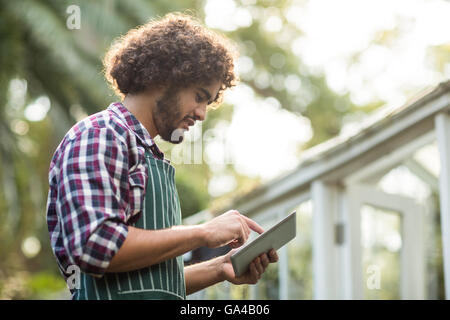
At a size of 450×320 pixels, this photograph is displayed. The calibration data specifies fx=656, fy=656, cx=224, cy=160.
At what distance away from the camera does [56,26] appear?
9555mm

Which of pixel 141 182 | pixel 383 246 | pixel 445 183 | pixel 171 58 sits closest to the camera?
pixel 141 182

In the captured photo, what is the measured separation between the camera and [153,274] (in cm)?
165

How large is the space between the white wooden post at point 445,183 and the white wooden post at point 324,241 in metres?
1.41

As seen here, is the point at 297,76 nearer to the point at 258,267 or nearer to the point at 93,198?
the point at 258,267

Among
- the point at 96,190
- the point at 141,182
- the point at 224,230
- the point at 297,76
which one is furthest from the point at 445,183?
the point at 297,76

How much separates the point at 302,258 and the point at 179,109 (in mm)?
4403

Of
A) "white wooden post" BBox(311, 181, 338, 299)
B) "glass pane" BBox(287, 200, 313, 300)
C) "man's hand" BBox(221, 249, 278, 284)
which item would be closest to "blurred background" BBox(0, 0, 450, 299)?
"glass pane" BBox(287, 200, 313, 300)

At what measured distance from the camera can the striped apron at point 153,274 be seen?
1.60 m

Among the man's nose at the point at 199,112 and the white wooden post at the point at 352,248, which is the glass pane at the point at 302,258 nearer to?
the white wooden post at the point at 352,248

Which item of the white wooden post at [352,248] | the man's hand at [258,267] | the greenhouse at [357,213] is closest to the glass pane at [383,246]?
the greenhouse at [357,213]

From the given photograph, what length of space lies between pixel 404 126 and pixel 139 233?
3090 millimetres
